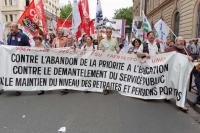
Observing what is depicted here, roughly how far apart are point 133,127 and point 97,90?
10.1 ft

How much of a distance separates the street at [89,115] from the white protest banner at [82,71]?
29 cm

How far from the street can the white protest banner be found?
0.96 feet

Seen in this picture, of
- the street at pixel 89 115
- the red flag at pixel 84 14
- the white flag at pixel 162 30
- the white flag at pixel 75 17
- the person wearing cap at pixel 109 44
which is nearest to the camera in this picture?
the street at pixel 89 115

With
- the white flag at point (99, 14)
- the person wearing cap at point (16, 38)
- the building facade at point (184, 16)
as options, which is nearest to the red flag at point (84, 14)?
the white flag at point (99, 14)

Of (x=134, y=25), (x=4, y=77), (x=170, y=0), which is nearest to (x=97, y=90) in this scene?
(x=4, y=77)

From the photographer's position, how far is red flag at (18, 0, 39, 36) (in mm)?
12031

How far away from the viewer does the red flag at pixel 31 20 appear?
12031mm

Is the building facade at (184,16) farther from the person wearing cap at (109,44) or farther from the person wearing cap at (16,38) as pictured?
the person wearing cap at (16,38)

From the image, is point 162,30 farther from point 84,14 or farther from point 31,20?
point 31,20

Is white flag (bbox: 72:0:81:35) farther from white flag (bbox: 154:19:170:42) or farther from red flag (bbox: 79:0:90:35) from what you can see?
white flag (bbox: 154:19:170:42)

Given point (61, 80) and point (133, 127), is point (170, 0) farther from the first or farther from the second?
Result: point (133, 127)

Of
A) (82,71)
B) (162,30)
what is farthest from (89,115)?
(162,30)

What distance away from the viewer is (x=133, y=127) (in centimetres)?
564

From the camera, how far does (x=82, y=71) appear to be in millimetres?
8586
